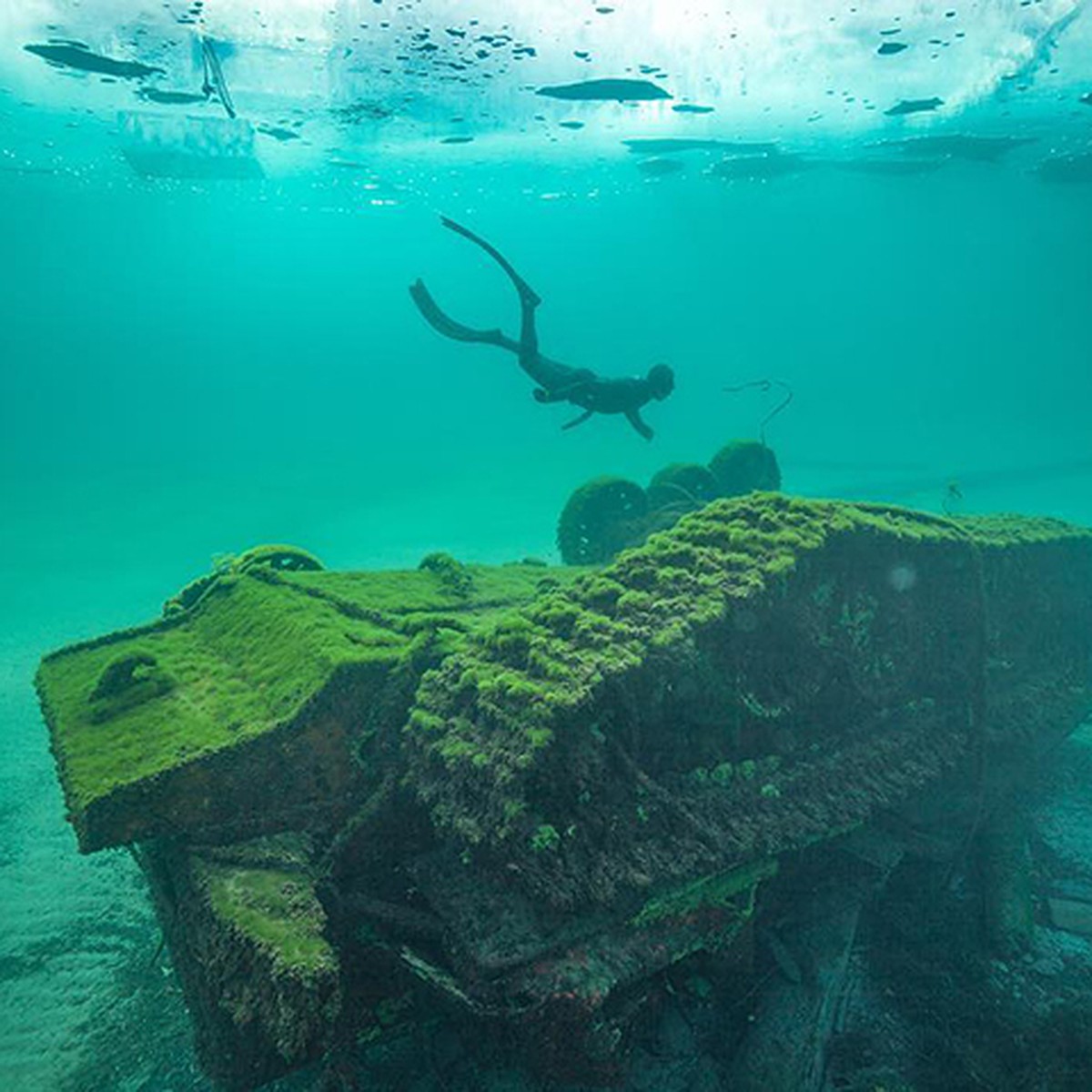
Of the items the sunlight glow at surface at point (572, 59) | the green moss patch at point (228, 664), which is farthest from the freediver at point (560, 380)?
the sunlight glow at surface at point (572, 59)

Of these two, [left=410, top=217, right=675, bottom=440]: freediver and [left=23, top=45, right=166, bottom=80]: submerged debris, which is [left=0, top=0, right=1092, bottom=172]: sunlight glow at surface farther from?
[left=410, top=217, right=675, bottom=440]: freediver

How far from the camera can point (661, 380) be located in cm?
1123

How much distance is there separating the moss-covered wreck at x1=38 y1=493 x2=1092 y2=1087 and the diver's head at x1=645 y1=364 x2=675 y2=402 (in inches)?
223

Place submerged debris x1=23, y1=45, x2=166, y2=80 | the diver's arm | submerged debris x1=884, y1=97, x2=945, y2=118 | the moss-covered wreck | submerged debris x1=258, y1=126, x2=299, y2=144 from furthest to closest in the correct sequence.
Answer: submerged debris x1=258, y1=126, x2=299, y2=144
submerged debris x1=884, y1=97, x2=945, y2=118
submerged debris x1=23, y1=45, x2=166, y2=80
the diver's arm
the moss-covered wreck

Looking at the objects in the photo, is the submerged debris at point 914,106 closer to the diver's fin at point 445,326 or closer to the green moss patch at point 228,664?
the diver's fin at point 445,326

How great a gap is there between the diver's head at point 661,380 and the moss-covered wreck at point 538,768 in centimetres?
567

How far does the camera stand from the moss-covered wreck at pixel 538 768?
3326mm

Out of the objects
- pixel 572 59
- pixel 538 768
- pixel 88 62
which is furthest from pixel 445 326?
pixel 88 62

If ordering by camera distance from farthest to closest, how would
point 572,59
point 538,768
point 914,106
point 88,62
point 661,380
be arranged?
point 914,106 < point 572,59 < point 88,62 < point 661,380 < point 538,768

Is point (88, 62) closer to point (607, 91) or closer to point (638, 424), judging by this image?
point (607, 91)

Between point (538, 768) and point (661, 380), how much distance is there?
885 centimetres

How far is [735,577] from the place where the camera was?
14.5ft

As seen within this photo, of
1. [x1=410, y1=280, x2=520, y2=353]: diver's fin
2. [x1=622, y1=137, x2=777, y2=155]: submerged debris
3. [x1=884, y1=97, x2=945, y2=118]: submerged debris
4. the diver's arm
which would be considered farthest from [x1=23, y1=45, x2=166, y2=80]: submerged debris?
[x1=884, y1=97, x2=945, y2=118]: submerged debris

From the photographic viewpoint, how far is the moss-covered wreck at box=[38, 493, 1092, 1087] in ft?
10.9
